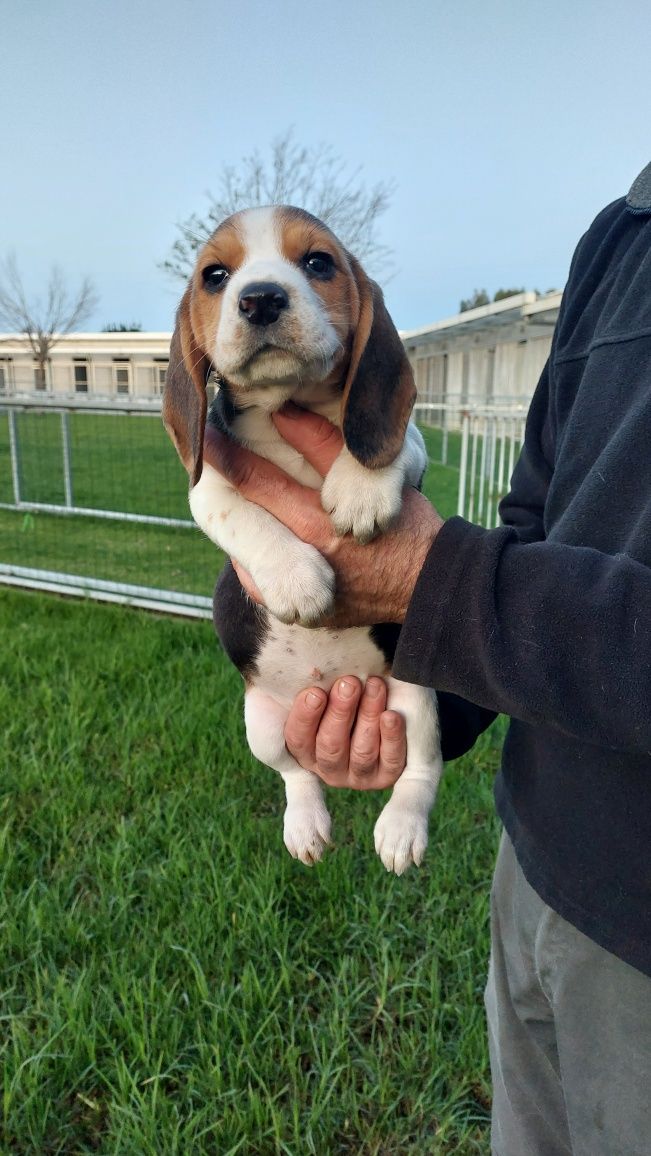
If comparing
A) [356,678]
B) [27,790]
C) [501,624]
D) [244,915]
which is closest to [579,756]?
[501,624]

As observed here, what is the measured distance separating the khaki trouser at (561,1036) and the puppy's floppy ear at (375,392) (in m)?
0.83

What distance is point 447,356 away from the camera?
96.7 feet

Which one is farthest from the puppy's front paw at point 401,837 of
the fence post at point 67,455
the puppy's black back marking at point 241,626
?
the fence post at point 67,455

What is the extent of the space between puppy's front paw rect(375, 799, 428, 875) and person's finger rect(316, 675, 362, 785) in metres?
0.21

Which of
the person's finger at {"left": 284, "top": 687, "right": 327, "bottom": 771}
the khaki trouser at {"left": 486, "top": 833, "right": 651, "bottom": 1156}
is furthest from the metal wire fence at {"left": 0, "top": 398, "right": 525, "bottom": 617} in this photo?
the khaki trouser at {"left": 486, "top": 833, "right": 651, "bottom": 1156}

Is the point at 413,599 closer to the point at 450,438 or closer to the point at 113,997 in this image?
the point at 113,997

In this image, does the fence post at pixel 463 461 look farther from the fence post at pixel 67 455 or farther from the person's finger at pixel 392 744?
the person's finger at pixel 392 744

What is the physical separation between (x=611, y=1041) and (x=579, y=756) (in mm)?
417

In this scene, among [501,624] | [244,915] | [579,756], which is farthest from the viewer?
[244,915]

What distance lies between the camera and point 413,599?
1.31 metres

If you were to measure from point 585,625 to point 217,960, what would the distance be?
2077mm

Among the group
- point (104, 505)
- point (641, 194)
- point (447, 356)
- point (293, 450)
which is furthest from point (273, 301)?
point (447, 356)

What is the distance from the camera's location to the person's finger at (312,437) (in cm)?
179

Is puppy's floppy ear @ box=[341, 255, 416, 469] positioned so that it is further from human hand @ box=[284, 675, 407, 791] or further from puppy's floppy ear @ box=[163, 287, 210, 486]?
human hand @ box=[284, 675, 407, 791]
